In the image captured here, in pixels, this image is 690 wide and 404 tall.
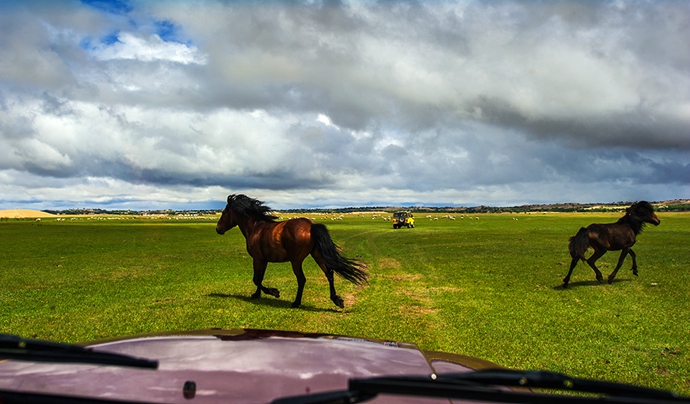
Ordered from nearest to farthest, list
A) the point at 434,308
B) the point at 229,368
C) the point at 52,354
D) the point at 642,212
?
1. the point at 52,354
2. the point at 229,368
3. the point at 434,308
4. the point at 642,212

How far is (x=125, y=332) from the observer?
334 inches

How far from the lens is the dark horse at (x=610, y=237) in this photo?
44.4 ft

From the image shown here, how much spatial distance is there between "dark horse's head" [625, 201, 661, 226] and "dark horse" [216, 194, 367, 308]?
1019cm

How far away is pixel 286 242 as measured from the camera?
10.5m

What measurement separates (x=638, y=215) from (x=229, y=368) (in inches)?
641

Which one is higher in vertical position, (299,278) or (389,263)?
(299,278)

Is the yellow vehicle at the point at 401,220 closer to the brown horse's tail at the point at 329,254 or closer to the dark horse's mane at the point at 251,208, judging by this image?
the dark horse's mane at the point at 251,208

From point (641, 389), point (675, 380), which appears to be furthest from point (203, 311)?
point (641, 389)

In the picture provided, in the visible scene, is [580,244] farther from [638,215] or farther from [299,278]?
[299,278]

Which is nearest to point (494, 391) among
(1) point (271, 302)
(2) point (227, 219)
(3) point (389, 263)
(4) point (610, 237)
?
(1) point (271, 302)

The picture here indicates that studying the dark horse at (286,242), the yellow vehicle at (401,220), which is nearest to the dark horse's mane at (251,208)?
the dark horse at (286,242)

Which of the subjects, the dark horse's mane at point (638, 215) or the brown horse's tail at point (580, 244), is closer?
the brown horse's tail at point (580, 244)

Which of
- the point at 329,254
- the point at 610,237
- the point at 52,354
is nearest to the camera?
the point at 52,354

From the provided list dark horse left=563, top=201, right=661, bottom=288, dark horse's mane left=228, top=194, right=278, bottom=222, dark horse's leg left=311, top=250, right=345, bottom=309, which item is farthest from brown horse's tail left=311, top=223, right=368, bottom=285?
dark horse left=563, top=201, right=661, bottom=288
